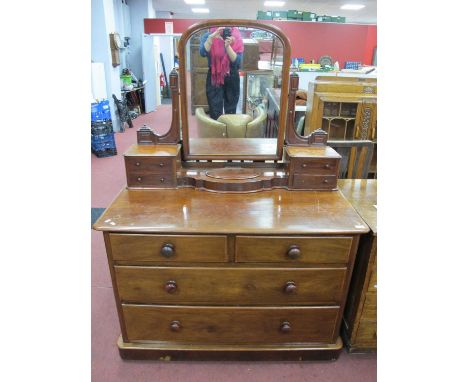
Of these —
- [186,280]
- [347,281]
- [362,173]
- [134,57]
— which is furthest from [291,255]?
[134,57]

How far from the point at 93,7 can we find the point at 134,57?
301 cm

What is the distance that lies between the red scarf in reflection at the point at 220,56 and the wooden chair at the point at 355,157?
83 cm

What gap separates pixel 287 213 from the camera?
55.5 inches

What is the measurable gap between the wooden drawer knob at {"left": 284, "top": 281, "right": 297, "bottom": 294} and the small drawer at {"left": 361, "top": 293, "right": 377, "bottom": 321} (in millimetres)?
410

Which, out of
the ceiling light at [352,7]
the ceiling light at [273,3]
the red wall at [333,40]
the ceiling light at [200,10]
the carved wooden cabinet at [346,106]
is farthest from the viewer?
the ceiling light at [200,10]

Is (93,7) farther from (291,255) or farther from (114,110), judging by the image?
(291,255)

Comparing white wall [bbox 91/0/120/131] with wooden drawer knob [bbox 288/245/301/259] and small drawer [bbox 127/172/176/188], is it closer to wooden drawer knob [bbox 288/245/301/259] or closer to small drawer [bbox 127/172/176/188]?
small drawer [bbox 127/172/176/188]

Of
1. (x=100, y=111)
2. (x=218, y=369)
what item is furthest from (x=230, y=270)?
(x=100, y=111)

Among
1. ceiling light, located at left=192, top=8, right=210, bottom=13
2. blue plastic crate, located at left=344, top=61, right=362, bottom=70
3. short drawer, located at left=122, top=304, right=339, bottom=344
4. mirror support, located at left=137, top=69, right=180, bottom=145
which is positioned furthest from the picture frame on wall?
ceiling light, located at left=192, top=8, right=210, bottom=13

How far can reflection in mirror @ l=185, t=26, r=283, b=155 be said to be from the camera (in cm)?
162

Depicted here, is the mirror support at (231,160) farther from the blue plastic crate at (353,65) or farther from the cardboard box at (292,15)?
the cardboard box at (292,15)

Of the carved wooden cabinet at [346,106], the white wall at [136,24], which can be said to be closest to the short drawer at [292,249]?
the carved wooden cabinet at [346,106]

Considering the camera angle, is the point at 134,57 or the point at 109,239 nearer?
the point at 109,239

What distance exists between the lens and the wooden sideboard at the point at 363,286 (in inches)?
57.9
